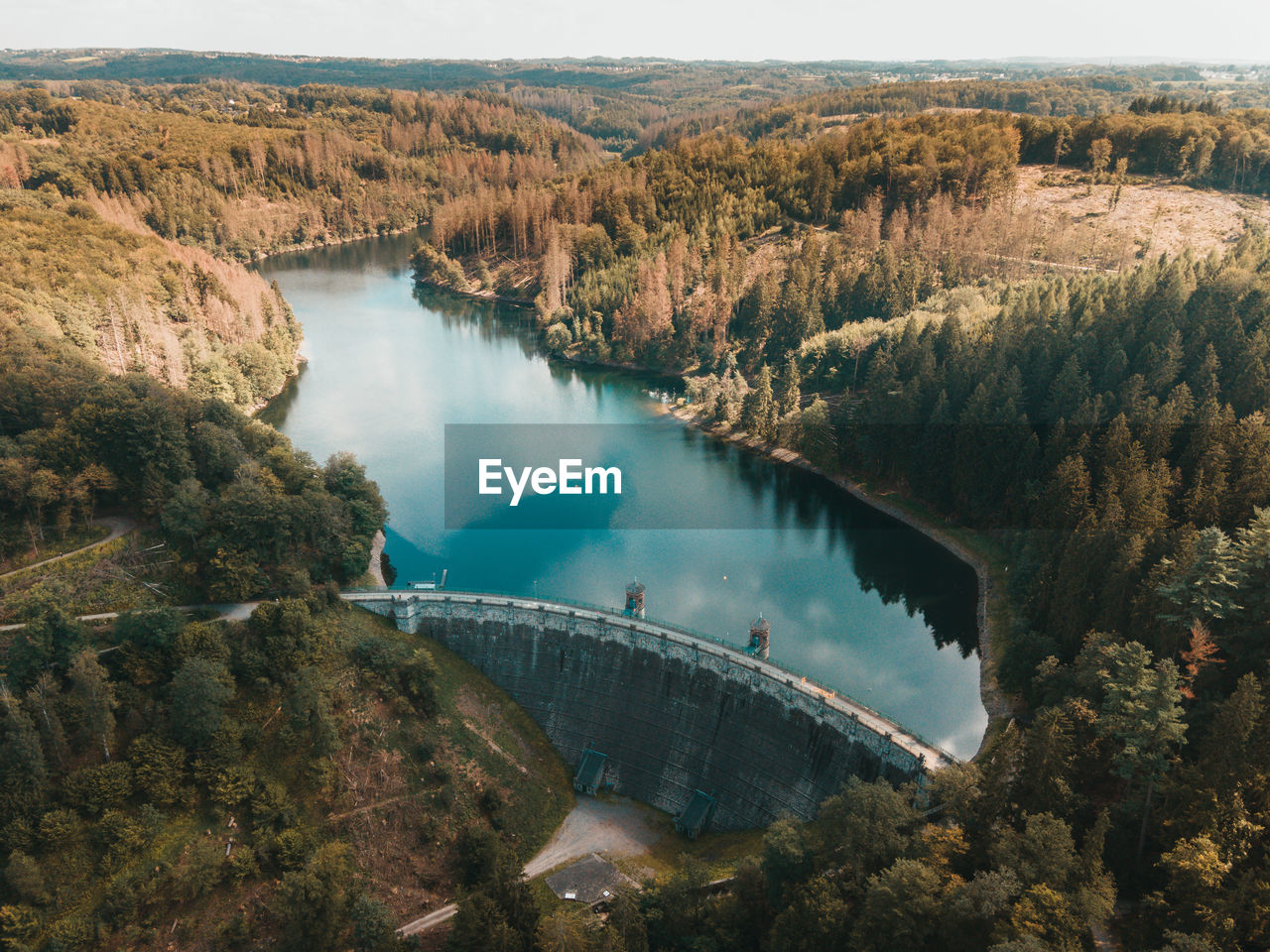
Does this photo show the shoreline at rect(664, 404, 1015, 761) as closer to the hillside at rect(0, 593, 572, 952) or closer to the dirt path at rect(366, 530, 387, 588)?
the hillside at rect(0, 593, 572, 952)

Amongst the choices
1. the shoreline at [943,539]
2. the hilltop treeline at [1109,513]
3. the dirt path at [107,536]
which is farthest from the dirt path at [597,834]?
the dirt path at [107,536]

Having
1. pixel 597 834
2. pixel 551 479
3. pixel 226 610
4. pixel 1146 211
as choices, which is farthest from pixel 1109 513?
pixel 1146 211

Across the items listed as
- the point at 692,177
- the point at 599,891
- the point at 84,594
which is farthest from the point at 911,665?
the point at 692,177

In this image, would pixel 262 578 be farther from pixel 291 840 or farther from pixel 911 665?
pixel 911 665

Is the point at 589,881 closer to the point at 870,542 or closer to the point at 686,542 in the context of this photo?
the point at 686,542

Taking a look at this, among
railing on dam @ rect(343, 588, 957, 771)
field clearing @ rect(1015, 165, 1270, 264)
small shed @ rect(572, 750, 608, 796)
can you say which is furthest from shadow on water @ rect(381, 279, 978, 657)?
field clearing @ rect(1015, 165, 1270, 264)
